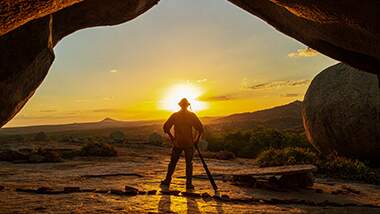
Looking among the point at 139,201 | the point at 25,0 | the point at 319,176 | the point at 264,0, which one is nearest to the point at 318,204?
the point at 139,201

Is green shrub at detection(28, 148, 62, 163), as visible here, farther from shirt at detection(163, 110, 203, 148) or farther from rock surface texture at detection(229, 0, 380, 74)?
rock surface texture at detection(229, 0, 380, 74)

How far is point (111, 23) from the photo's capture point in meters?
9.66

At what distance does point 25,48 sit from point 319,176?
11.4m

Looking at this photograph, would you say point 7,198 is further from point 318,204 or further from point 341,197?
point 341,197

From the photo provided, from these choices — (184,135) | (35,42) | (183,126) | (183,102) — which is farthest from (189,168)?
(35,42)

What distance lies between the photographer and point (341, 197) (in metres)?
9.89

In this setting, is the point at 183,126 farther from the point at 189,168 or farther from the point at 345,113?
the point at 345,113

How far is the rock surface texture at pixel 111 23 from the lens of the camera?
4.83m

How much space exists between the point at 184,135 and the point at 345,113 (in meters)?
8.47

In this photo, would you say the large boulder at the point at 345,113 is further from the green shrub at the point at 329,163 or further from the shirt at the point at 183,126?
the shirt at the point at 183,126

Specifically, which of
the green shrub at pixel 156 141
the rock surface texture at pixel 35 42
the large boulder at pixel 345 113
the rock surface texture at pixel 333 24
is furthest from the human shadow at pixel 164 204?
the green shrub at pixel 156 141

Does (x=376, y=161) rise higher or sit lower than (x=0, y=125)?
lower

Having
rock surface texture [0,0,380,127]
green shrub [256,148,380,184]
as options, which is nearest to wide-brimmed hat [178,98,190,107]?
rock surface texture [0,0,380,127]

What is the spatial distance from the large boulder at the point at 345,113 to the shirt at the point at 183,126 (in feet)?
26.1
